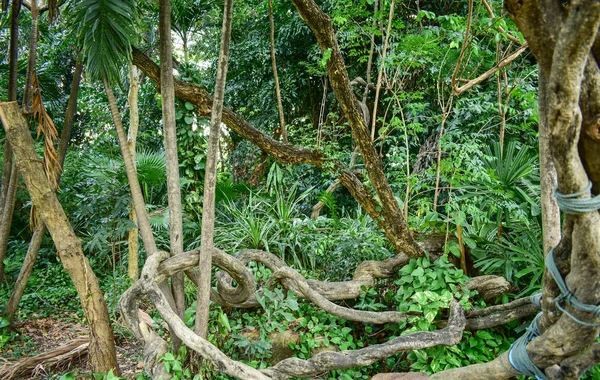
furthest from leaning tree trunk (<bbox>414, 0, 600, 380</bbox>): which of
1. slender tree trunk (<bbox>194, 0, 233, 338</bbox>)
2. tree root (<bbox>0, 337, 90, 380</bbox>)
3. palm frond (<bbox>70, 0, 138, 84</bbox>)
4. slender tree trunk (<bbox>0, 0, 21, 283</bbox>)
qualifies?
slender tree trunk (<bbox>0, 0, 21, 283</bbox>)

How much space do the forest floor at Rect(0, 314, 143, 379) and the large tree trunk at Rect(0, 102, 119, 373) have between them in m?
0.35

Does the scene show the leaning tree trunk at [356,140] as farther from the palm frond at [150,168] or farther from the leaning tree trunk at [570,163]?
the palm frond at [150,168]

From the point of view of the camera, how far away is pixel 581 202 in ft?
5.54

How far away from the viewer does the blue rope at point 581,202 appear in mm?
1679

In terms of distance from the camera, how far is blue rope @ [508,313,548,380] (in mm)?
2223

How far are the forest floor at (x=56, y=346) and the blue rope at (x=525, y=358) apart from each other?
8.68 feet

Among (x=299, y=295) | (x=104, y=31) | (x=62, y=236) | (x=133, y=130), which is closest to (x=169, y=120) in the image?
(x=104, y=31)

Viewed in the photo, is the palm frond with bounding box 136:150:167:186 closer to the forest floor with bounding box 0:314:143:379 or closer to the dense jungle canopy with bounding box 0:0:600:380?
the dense jungle canopy with bounding box 0:0:600:380

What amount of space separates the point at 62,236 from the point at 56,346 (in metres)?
1.80

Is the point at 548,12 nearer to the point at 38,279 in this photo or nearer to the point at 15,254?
the point at 38,279

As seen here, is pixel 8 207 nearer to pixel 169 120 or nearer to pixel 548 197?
pixel 169 120

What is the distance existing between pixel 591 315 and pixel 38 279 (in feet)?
21.4

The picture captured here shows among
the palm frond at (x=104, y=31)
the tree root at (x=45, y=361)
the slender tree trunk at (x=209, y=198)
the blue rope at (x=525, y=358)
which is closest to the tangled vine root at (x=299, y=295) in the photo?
the slender tree trunk at (x=209, y=198)

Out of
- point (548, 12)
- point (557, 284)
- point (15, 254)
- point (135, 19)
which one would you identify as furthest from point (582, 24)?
point (15, 254)
